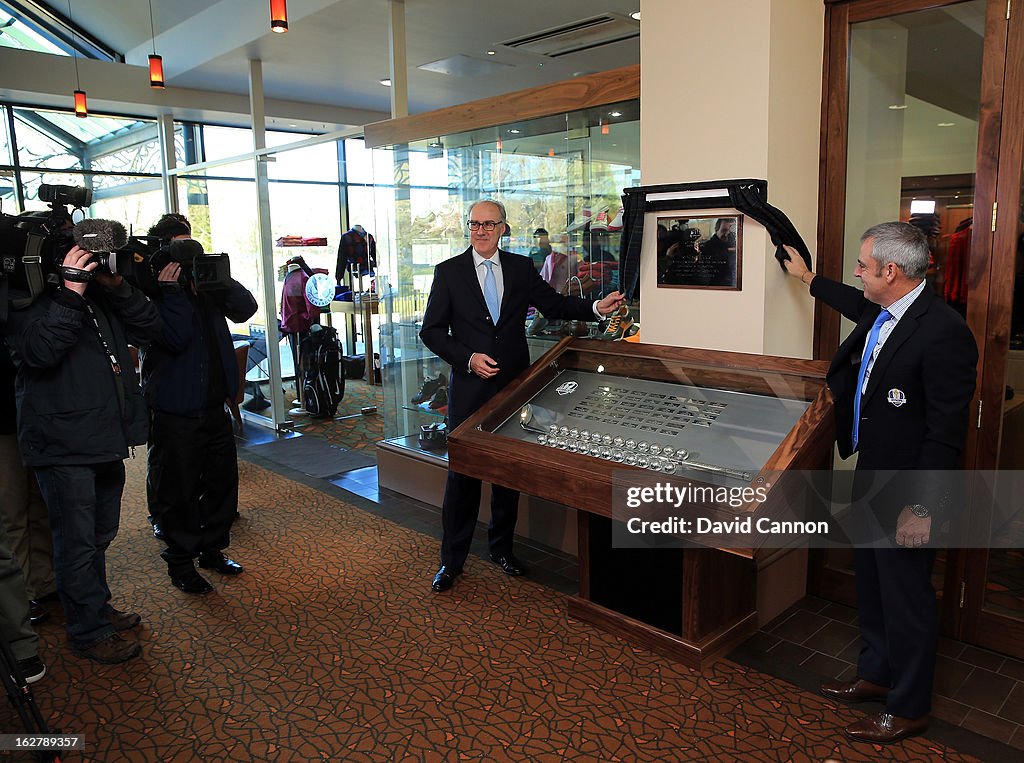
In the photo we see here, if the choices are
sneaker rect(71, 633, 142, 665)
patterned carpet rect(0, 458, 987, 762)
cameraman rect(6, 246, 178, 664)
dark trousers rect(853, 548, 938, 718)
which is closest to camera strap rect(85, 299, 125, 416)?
cameraman rect(6, 246, 178, 664)

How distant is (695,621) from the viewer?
110 inches

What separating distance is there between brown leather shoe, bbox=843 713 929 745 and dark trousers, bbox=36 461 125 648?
9.12ft

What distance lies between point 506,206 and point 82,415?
8.30ft

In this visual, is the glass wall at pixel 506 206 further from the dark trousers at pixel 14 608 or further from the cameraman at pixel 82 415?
the dark trousers at pixel 14 608

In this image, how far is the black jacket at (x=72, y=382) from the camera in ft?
8.79

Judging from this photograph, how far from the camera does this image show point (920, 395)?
2.24m

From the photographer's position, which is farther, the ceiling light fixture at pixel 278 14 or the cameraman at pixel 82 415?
the ceiling light fixture at pixel 278 14

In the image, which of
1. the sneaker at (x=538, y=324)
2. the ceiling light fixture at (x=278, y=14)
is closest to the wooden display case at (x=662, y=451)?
the sneaker at (x=538, y=324)

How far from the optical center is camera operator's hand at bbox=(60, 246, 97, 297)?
8.84 ft

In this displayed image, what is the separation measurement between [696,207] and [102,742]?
2909 millimetres

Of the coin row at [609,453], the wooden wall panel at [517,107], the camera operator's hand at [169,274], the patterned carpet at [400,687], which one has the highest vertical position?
the wooden wall panel at [517,107]

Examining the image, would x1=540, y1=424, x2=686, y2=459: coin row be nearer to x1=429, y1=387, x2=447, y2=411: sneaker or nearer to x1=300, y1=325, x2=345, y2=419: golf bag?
x1=429, y1=387, x2=447, y2=411: sneaker

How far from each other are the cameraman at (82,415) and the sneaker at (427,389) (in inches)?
84.0

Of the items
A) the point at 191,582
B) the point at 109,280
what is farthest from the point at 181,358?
the point at 191,582
